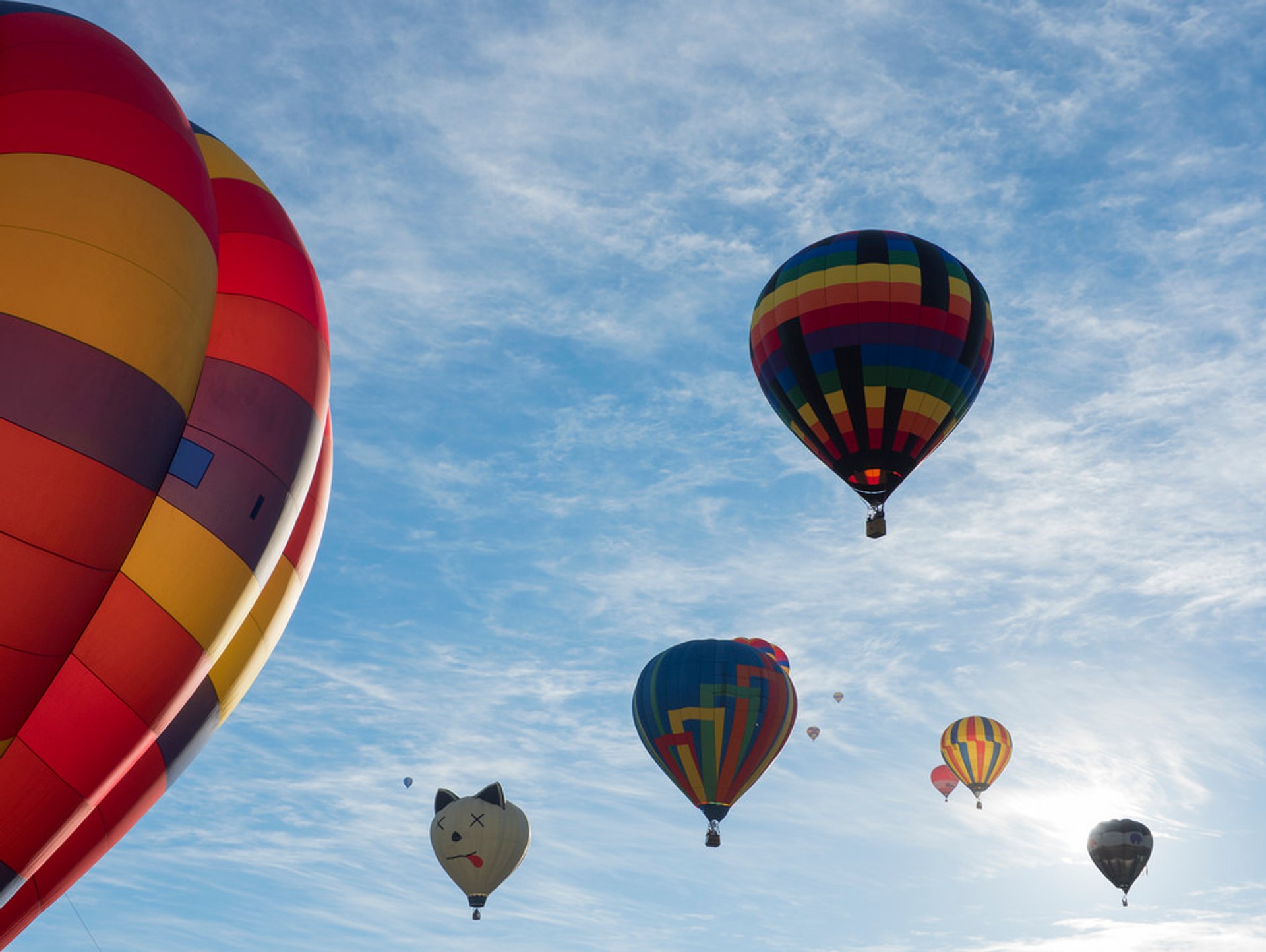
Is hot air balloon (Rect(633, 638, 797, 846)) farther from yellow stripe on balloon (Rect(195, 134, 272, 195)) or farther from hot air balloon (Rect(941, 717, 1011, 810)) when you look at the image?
yellow stripe on balloon (Rect(195, 134, 272, 195))

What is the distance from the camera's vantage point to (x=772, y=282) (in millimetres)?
28922

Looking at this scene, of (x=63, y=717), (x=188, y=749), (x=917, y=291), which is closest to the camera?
(x=63, y=717)

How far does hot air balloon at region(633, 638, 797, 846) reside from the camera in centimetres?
3506

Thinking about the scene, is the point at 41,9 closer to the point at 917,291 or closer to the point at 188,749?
the point at 188,749

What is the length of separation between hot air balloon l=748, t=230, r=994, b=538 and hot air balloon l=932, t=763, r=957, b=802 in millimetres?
31088

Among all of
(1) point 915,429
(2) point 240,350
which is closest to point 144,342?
(2) point 240,350

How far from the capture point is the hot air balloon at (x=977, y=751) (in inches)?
2055

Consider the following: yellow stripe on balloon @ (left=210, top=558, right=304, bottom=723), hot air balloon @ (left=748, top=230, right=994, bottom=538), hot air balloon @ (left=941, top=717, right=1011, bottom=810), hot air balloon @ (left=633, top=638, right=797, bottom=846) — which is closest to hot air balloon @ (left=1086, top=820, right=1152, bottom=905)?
hot air balloon @ (left=941, top=717, right=1011, bottom=810)

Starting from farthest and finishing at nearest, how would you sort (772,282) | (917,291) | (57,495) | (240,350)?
1. (772,282)
2. (917,291)
3. (240,350)
4. (57,495)

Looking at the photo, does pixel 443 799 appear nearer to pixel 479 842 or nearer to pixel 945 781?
pixel 479 842

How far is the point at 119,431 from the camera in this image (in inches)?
339

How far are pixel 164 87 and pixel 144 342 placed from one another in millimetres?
2537

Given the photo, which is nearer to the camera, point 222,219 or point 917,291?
point 222,219

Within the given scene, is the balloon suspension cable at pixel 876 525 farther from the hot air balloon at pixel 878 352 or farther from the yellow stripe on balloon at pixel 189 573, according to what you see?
the yellow stripe on balloon at pixel 189 573
